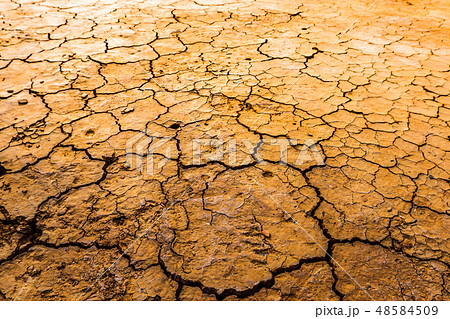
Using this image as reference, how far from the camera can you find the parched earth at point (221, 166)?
1.37 m

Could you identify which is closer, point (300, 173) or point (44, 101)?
point (300, 173)

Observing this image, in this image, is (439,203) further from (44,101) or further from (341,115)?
(44,101)

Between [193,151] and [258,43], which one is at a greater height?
[258,43]

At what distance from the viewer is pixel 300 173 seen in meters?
1.86

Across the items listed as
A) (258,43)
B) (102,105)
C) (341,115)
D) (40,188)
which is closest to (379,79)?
(341,115)

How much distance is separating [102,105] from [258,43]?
6.52 feet

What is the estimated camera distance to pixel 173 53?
312 centimetres

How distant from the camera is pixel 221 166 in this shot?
1904 millimetres

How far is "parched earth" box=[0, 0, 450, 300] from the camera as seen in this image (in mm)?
1370

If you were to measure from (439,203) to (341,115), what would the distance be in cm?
96
